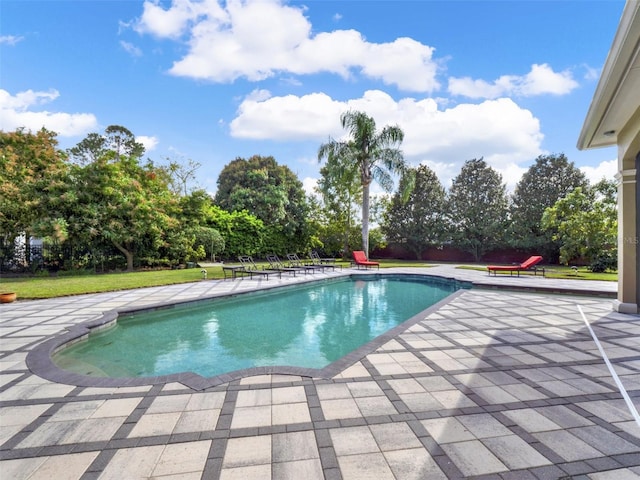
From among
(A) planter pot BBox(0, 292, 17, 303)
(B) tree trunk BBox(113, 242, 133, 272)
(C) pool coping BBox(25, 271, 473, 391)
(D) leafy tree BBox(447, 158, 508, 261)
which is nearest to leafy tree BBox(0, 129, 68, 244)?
(B) tree trunk BBox(113, 242, 133, 272)

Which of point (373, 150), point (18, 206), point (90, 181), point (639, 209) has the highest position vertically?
point (373, 150)

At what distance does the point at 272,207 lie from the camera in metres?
24.2

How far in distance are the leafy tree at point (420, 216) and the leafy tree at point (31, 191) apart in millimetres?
21432

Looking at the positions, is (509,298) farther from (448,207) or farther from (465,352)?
(448,207)

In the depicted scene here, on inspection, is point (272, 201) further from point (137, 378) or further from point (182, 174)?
point (137, 378)

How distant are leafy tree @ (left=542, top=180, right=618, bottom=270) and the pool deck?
15.7 m

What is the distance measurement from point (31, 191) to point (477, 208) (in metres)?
27.0

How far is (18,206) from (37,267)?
2.68 metres

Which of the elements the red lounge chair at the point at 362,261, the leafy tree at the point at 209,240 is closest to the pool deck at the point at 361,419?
the red lounge chair at the point at 362,261

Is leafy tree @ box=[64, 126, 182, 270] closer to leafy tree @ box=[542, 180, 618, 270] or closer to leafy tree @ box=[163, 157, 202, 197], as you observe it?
leafy tree @ box=[163, 157, 202, 197]

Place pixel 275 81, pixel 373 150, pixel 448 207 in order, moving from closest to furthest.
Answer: pixel 275 81, pixel 373 150, pixel 448 207

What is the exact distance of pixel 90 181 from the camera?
13805 mm

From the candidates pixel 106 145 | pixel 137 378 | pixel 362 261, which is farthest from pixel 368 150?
pixel 106 145

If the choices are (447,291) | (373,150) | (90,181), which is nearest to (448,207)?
(373,150)
